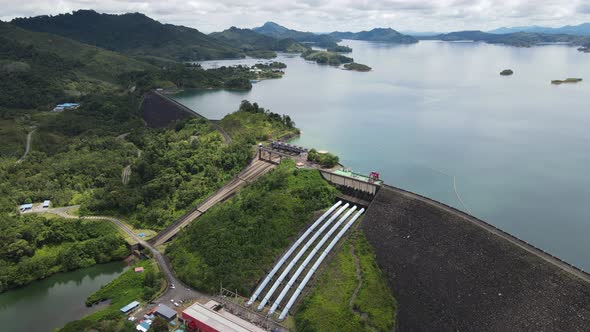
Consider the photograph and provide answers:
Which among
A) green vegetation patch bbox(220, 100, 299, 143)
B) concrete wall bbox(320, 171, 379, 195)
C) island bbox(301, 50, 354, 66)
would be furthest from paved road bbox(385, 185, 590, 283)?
island bbox(301, 50, 354, 66)

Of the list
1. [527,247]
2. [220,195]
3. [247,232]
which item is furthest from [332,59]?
[527,247]

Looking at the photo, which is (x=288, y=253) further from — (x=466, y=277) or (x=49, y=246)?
(x=49, y=246)

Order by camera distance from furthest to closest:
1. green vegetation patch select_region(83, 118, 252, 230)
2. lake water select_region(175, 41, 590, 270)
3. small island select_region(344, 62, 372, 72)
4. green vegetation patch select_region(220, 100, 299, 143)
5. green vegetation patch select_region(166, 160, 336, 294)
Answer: small island select_region(344, 62, 372, 72) < green vegetation patch select_region(220, 100, 299, 143) < green vegetation patch select_region(83, 118, 252, 230) < lake water select_region(175, 41, 590, 270) < green vegetation patch select_region(166, 160, 336, 294)

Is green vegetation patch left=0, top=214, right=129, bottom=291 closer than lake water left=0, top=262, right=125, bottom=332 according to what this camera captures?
No

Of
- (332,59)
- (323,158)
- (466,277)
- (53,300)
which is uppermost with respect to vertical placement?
(332,59)

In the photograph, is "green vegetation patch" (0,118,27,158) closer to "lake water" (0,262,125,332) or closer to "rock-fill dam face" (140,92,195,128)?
"rock-fill dam face" (140,92,195,128)

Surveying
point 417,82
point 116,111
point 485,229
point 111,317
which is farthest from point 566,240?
point 417,82
